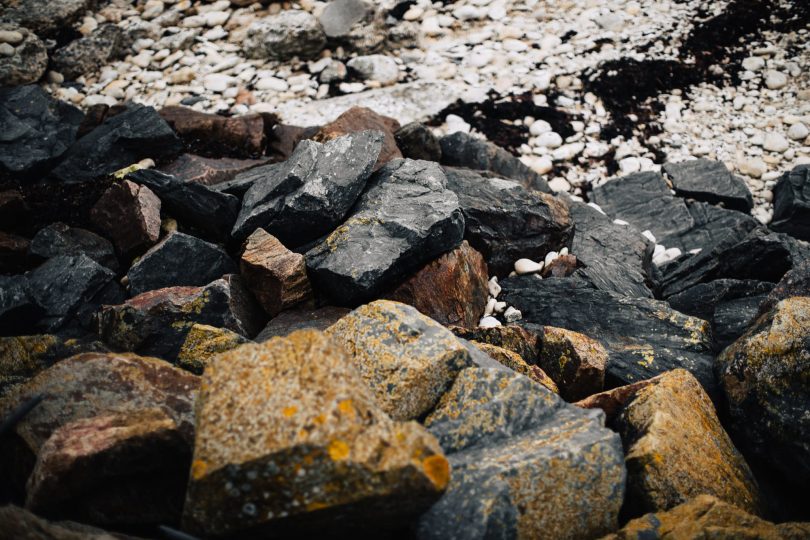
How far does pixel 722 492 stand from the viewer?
4.18 meters

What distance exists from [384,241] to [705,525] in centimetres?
391

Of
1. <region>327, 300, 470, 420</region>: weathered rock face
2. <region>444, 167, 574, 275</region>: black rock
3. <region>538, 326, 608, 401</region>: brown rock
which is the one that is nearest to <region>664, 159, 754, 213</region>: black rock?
<region>444, 167, 574, 275</region>: black rock

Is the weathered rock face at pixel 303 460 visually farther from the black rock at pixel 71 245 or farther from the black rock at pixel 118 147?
the black rock at pixel 118 147

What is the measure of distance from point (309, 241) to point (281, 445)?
13.2 feet

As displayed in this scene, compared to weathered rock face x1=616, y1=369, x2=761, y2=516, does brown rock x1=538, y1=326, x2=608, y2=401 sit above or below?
below

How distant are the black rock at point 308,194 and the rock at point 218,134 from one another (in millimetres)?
2078

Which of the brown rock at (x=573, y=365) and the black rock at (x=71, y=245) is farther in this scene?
the black rock at (x=71, y=245)

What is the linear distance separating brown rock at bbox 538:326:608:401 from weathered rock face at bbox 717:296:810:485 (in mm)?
1149

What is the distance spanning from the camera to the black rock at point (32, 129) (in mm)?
8094

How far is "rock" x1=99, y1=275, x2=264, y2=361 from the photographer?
548 centimetres

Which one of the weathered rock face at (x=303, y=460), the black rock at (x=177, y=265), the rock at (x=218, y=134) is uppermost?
the weathered rock face at (x=303, y=460)

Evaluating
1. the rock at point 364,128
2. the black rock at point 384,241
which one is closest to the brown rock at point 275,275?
the black rock at point 384,241

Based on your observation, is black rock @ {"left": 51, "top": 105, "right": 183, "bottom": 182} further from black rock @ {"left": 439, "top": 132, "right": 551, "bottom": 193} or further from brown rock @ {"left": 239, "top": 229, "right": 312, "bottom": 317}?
black rock @ {"left": 439, "top": 132, "right": 551, "bottom": 193}

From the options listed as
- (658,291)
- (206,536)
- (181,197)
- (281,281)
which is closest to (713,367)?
(658,291)
